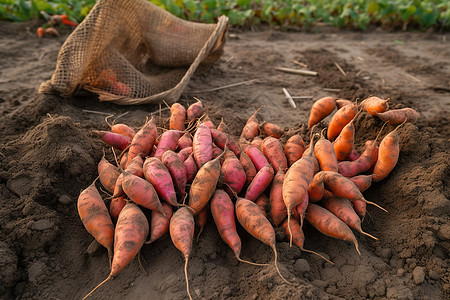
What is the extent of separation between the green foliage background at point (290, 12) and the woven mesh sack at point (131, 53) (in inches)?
127

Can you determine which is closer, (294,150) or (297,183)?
(297,183)

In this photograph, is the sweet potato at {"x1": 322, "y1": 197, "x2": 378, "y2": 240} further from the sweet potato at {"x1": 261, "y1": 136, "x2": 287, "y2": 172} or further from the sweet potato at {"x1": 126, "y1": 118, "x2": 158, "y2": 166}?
the sweet potato at {"x1": 126, "y1": 118, "x2": 158, "y2": 166}

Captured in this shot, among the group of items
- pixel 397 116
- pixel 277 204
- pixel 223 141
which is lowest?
pixel 277 204

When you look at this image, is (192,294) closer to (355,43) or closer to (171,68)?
(171,68)

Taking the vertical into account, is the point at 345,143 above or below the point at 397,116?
below

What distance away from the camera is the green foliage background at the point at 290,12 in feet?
27.9

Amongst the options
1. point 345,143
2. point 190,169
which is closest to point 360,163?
point 345,143

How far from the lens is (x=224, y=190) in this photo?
2359 mm

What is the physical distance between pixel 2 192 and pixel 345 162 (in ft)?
8.94

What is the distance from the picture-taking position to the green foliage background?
335 inches

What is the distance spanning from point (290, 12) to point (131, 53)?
606 centimetres

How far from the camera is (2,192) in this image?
2422mm

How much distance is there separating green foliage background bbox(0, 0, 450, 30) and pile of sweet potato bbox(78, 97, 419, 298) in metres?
6.49

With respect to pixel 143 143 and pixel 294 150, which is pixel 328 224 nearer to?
pixel 294 150
